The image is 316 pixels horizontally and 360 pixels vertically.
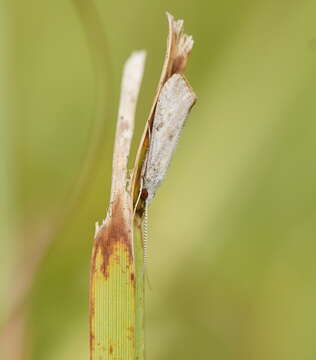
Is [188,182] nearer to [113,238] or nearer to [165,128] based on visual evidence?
[165,128]

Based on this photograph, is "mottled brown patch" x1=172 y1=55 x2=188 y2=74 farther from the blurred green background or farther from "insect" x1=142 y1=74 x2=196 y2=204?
the blurred green background

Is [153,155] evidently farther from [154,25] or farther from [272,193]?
[154,25]

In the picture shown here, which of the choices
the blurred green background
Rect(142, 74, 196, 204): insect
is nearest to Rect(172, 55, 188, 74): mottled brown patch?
Rect(142, 74, 196, 204): insect

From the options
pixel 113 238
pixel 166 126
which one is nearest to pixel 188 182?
pixel 166 126

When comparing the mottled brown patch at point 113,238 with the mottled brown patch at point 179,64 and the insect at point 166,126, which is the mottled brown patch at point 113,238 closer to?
the insect at point 166,126

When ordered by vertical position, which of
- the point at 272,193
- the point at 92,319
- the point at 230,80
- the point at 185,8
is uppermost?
the point at 185,8

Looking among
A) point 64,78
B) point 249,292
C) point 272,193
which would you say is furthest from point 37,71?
point 249,292
